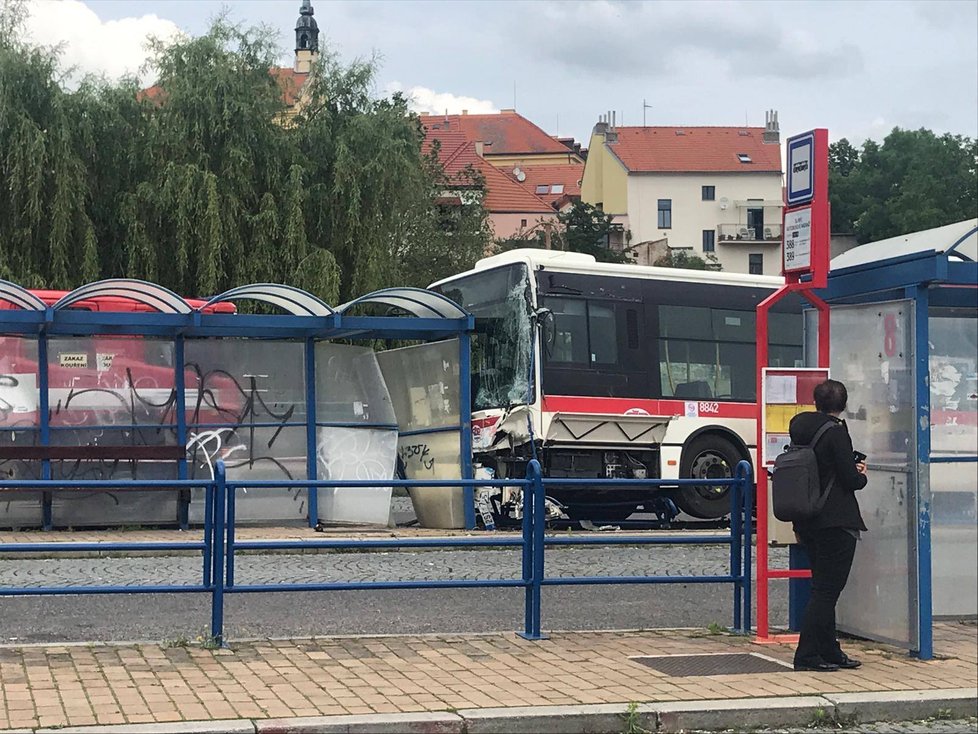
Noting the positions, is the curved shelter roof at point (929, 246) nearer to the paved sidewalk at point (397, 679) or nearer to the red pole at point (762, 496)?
the red pole at point (762, 496)

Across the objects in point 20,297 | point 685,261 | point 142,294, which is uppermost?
point 685,261

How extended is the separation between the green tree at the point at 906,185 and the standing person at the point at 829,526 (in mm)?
80909

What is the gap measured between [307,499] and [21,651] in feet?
27.6

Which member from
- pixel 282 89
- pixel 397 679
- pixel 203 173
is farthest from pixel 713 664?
pixel 282 89

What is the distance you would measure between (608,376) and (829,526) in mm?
9727

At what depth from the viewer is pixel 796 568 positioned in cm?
957

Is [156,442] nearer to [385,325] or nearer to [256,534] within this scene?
[256,534]

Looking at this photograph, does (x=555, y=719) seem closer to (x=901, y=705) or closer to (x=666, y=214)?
(x=901, y=705)

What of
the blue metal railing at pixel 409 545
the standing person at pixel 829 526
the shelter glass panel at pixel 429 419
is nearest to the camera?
the standing person at pixel 829 526

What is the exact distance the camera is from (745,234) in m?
97.0

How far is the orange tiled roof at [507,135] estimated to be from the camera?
→ 126438 millimetres

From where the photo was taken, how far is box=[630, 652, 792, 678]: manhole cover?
820 cm

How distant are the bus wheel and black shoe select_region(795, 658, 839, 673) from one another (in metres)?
9.78

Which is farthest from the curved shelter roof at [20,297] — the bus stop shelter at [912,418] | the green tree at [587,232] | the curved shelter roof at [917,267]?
the green tree at [587,232]
